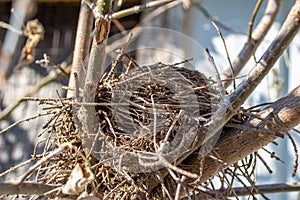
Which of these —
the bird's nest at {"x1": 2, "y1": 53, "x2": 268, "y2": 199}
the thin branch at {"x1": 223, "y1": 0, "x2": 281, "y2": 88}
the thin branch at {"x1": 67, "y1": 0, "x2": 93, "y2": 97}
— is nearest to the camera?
the bird's nest at {"x1": 2, "y1": 53, "x2": 268, "y2": 199}

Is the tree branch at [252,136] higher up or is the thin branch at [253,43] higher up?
the thin branch at [253,43]

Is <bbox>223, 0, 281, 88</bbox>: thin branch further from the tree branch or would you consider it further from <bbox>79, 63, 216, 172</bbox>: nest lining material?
the tree branch

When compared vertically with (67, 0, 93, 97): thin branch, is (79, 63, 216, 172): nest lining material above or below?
below

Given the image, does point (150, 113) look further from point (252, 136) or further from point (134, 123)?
point (252, 136)

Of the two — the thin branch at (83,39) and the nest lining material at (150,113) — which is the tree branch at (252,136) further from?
the thin branch at (83,39)

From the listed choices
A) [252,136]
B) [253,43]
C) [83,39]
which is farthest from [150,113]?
[253,43]

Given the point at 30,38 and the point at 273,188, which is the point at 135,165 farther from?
the point at 30,38

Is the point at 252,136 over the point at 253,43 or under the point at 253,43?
under

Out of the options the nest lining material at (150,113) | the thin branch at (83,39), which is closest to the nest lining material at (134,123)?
the nest lining material at (150,113)

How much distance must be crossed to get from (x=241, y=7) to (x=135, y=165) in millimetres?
1435

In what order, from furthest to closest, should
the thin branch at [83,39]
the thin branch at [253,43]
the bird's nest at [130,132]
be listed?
the thin branch at [253,43]
the thin branch at [83,39]
the bird's nest at [130,132]

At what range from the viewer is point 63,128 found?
3.44ft

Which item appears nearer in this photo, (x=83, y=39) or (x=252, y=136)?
(x=252, y=136)

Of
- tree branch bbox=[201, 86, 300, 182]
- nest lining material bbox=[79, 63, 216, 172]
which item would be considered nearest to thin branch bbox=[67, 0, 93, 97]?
nest lining material bbox=[79, 63, 216, 172]
